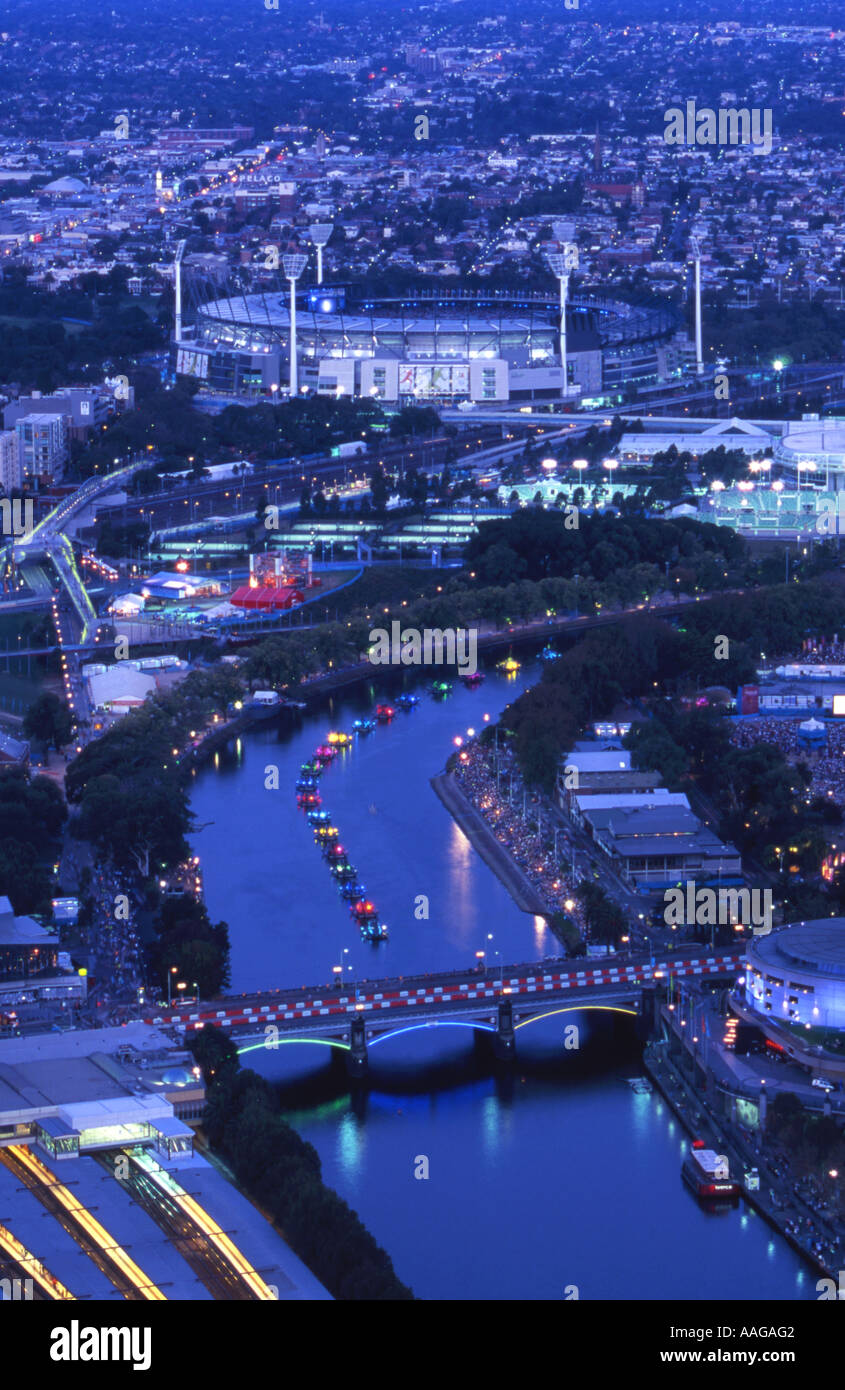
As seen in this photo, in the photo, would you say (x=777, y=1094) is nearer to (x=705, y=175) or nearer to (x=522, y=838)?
(x=522, y=838)

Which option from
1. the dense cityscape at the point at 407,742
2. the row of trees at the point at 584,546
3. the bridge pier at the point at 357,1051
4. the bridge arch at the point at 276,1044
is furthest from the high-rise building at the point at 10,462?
the bridge pier at the point at 357,1051

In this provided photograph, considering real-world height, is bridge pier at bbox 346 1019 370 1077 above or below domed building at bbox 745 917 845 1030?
below

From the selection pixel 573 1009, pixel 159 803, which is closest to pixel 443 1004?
pixel 573 1009

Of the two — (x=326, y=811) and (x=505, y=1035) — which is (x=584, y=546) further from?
(x=505, y=1035)

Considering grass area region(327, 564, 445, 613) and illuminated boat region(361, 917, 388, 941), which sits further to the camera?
grass area region(327, 564, 445, 613)

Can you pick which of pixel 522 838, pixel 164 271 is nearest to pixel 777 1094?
pixel 522 838

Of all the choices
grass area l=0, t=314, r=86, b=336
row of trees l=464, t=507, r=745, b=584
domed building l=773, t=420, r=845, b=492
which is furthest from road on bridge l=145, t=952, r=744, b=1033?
grass area l=0, t=314, r=86, b=336

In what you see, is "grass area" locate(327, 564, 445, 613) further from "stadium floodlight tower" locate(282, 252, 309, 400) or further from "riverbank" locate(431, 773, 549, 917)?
"stadium floodlight tower" locate(282, 252, 309, 400)
